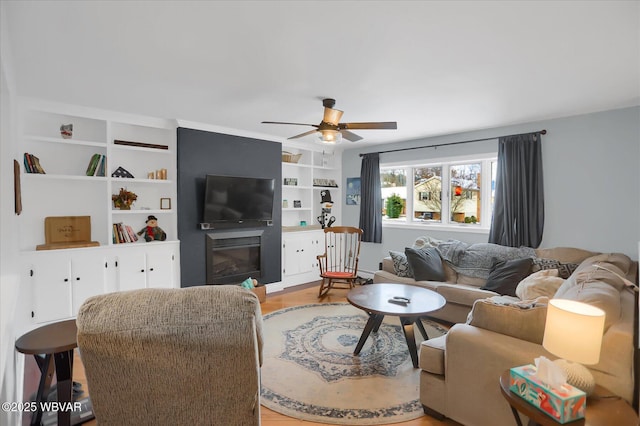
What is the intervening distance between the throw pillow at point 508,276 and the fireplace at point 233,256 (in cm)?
314

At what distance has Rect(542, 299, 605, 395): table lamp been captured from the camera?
137 centimetres

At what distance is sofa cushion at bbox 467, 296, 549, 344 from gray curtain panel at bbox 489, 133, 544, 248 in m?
2.52

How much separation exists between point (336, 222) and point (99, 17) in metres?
5.04

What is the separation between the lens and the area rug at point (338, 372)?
231 centimetres

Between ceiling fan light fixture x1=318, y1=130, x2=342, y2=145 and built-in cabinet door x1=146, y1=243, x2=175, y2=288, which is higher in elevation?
ceiling fan light fixture x1=318, y1=130, x2=342, y2=145

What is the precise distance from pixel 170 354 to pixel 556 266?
12.9ft

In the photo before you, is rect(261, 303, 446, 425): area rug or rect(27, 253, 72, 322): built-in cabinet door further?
rect(27, 253, 72, 322): built-in cabinet door

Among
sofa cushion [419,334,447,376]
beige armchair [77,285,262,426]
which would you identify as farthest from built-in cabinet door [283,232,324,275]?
beige armchair [77,285,262,426]

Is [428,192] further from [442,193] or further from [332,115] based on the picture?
[332,115]

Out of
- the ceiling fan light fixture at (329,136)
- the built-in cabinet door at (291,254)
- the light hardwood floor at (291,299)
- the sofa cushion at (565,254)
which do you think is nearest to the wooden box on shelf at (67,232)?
the light hardwood floor at (291,299)

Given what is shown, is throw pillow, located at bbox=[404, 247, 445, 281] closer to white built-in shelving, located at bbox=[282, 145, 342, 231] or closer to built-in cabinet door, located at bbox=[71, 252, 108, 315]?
white built-in shelving, located at bbox=[282, 145, 342, 231]

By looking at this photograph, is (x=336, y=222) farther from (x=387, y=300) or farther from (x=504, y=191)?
(x=387, y=300)

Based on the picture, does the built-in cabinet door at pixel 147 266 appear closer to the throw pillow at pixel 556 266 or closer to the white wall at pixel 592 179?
the throw pillow at pixel 556 266

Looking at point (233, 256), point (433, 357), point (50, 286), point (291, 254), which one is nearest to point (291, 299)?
point (291, 254)
